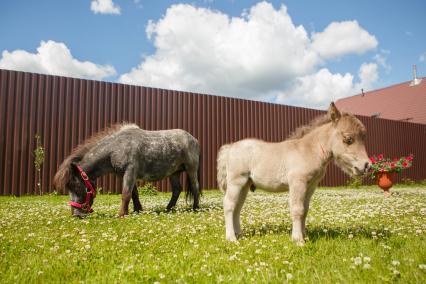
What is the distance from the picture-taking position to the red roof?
35.7 metres

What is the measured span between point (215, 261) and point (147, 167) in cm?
516

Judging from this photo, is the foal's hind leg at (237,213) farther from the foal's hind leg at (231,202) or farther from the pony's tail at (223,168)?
the pony's tail at (223,168)

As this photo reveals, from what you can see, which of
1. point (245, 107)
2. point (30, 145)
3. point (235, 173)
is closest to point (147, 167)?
point (235, 173)

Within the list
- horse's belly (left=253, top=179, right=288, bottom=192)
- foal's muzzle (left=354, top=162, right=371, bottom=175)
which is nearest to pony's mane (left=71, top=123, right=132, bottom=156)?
horse's belly (left=253, top=179, right=288, bottom=192)

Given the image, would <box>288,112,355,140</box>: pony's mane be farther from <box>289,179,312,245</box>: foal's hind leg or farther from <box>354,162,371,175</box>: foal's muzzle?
<box>289,179,312,245</box>: foal's hind leg

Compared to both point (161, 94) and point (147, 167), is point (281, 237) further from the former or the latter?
point (161, 94)

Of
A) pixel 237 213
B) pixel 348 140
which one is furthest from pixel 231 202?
pixel 348 140

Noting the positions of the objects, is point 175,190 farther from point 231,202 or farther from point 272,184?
point 272,184

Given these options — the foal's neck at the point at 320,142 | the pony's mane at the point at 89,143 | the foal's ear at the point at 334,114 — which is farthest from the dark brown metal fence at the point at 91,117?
the foal's ear at the point at 334,114

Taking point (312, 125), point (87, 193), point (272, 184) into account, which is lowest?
point (87, 193)

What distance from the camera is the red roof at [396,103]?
35.7 meters

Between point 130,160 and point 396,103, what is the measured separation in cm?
3910

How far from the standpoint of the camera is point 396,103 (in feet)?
125

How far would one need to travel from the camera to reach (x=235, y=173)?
505 cm
